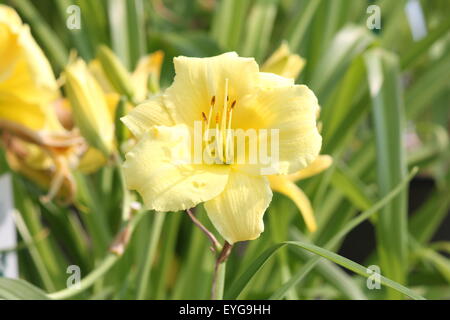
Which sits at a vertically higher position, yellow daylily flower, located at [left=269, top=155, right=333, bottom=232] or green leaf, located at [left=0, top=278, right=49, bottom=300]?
yellow daylily flower, located at [left=269, top=155, right=333, bottom=232]

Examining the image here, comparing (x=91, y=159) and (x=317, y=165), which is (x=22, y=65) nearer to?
(x=91, y=159)

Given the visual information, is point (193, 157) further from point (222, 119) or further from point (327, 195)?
point (327, 195)

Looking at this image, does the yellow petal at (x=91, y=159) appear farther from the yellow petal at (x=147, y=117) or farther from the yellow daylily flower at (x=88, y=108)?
the yellow petal at (x=147, y=117)

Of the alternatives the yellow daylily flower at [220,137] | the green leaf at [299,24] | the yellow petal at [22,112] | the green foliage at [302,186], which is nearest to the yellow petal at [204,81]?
the yellow daylily flower at [220,137]

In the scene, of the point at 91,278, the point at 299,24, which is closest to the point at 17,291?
the point at 91,278
